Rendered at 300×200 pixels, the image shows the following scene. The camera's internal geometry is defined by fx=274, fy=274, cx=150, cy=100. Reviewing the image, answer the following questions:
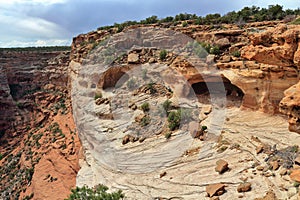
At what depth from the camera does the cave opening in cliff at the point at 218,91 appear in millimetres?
14562

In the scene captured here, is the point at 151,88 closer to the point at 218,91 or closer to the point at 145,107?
the point at 145,107

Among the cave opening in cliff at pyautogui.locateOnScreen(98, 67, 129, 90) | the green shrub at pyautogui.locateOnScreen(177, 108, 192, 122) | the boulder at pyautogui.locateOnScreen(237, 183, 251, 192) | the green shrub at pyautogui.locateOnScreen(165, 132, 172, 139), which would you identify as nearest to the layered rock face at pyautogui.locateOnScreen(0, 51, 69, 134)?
the cave opening in cliff at pyautogui.locateOnScreen(98, 67, 129, 90)

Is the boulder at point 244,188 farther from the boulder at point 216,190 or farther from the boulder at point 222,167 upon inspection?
the boulder at point 222,167

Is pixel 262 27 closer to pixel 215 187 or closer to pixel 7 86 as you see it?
pixel 215 187

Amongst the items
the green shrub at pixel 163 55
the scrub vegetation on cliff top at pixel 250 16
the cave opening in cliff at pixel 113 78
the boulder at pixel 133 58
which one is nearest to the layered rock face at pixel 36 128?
the cave opening in cliff at pixel 113 78

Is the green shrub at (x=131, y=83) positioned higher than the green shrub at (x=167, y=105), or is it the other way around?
the green shrub at (x=131, y=83)

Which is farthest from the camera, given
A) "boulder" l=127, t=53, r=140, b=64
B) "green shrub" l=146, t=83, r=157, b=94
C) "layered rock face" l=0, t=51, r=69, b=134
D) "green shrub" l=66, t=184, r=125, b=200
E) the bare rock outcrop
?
"layered rock face" l=0, t=51, r=69, b=134

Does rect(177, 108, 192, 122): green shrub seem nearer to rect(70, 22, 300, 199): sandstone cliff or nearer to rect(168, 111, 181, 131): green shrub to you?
rect(168, 111, 181, 131): green shrub

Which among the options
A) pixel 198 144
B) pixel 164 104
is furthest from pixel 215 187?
pixel 164 104

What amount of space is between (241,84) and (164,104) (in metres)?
4.37

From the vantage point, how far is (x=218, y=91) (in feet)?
51.2

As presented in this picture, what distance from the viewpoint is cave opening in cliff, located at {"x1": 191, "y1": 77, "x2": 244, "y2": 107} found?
1456cm

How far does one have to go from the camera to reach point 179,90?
1641 cm

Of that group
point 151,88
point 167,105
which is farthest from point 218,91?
point 151,88
